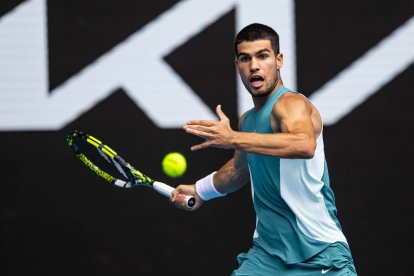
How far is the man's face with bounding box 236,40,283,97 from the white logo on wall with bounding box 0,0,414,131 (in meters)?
1.22

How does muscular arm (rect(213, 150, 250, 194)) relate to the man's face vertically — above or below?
below

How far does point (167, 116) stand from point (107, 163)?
48 centimetres

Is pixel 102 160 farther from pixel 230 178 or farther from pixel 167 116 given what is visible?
pixel 230 178

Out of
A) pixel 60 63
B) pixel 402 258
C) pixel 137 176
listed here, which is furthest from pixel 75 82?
pixel 402 258

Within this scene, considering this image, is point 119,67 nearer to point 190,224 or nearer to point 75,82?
point 75,82

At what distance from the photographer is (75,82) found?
→ 187 inches

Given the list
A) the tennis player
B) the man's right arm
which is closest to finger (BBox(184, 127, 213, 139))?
the tennis player

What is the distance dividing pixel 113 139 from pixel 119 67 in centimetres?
43

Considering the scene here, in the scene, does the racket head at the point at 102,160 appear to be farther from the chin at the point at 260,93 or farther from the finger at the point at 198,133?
the finger at the point at 198,133

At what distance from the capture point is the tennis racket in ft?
12.7

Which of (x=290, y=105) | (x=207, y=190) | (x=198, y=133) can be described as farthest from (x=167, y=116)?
(x=198, y=133)

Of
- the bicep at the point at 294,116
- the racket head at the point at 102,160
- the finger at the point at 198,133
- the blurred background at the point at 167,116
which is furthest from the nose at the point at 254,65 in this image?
the blurred background at the point at 167,116

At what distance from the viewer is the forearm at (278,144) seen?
3.01m

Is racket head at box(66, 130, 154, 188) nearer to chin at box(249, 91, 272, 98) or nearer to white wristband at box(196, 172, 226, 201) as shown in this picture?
white wristband at box(196, 172, 226, 201)
